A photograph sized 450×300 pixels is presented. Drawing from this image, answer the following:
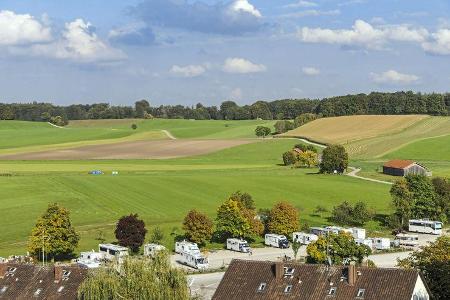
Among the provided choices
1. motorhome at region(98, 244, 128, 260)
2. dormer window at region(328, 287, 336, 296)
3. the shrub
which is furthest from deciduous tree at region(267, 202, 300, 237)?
the shrub

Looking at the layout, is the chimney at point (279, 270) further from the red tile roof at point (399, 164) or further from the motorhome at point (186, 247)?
the red tile roof at point (399, 164)

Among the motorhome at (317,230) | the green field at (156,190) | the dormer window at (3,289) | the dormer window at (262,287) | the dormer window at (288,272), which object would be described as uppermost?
the dormer window at (288,272)

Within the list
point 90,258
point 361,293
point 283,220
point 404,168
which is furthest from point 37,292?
point 404,168

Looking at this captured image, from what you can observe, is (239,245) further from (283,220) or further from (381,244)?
(381,244)

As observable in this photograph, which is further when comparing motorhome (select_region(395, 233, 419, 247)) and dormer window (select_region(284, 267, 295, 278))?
motorhome (select_region(395, 233, 419, 247))

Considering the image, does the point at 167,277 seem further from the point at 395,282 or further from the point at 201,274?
the point at 201,274

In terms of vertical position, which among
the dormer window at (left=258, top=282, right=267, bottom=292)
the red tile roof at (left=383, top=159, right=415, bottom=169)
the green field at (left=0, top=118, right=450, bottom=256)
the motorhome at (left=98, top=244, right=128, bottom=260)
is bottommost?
the motorhome at (left=98, top=244, right=128, bottom=260)

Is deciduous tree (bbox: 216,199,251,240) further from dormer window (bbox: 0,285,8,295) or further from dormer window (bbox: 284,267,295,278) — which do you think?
dormer window (bbox: 0,285,8,295)

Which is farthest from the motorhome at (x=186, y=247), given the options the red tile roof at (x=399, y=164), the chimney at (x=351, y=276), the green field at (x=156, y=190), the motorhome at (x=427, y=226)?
the red tile roof at (x=399, y=164)
